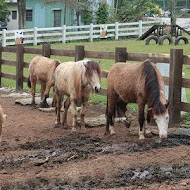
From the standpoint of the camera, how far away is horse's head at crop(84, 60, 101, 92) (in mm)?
9461

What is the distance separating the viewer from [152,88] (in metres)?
8.50

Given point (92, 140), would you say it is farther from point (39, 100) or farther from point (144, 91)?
point (39, 100)

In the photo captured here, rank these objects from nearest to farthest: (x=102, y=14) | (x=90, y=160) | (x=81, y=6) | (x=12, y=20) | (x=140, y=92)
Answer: (x=90, y=160) < (x=140, y=92) < (x=81, y=6) < (x=102, y=14) < (x=12, y=20)

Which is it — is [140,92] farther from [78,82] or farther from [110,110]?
[78,82]

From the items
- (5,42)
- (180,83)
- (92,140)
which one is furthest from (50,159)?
(5,42)

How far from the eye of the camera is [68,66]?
33.6ft

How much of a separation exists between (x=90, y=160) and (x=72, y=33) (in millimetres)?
26683

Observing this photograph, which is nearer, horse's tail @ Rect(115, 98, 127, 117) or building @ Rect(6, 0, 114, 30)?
horse's tail @ Rect(115, 98, 127, 117)

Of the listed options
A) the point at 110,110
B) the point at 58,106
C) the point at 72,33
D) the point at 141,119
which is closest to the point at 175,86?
the point at 110,110

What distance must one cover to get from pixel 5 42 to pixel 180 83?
71.5 feet

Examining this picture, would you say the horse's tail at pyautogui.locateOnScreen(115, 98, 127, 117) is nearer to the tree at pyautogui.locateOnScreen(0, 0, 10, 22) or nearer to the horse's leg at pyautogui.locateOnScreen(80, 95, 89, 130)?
the horse's leg at pyautogui.locateOnScreen(80, 95, 89, 130)

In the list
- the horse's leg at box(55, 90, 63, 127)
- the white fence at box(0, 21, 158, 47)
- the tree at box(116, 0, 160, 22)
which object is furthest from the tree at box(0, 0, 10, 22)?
the horse's leg at box(55, 90, 63, 127)

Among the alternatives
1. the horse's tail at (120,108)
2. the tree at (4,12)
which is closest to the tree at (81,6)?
the tree at (4,12)

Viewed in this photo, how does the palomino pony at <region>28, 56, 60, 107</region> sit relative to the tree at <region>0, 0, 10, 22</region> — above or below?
below
